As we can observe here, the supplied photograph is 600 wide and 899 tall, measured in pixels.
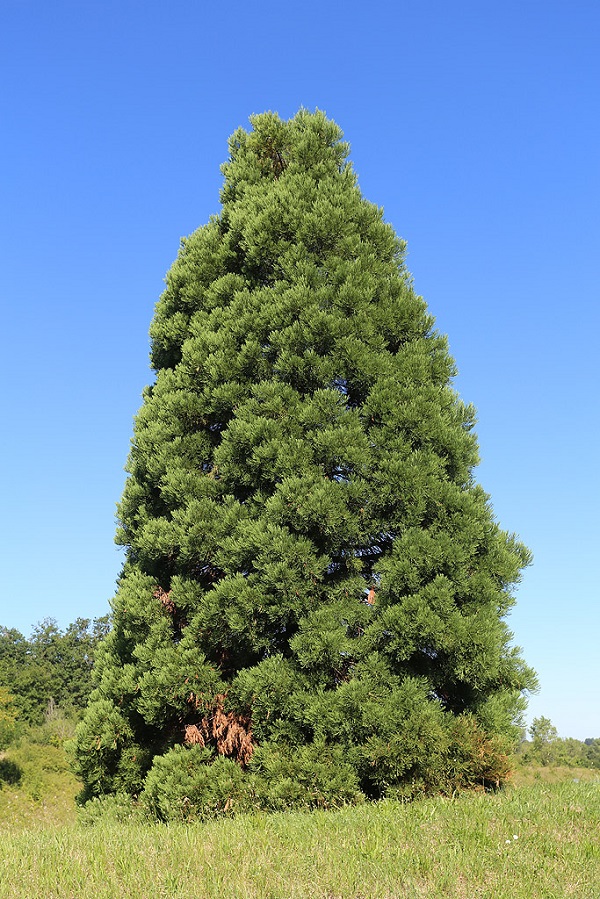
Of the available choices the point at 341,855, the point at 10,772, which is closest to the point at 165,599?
the point at 341,855

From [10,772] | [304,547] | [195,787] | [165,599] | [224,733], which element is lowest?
[10,772]

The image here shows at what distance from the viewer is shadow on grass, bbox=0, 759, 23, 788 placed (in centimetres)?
3506

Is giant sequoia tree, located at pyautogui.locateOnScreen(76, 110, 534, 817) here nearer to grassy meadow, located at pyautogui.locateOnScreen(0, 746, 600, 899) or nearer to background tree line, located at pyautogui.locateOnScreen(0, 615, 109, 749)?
grassy meadow, located at pyautogui.locateOnScreen(0, 746, 600, 899)

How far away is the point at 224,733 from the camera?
9.12m

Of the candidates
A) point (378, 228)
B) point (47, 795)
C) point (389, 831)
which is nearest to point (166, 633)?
point (389, 831)

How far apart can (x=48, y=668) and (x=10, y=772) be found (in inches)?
1565

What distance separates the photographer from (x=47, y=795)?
33469 mm

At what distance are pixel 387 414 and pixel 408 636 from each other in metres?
3.04

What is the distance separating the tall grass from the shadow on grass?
32.8 meters

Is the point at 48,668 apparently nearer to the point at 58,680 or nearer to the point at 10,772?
the point at 58,680

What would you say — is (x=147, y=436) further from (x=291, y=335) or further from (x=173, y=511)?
(x=291, y=335)

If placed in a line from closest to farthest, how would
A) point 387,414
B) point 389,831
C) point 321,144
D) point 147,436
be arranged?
point 389,831 < point 387,414 < point 147,436 < point 321,144

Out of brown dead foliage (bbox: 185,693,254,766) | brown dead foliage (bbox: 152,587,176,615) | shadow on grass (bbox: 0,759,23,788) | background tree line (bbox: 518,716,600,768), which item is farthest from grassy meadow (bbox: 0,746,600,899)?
background tree line (bbox: 518,716,600,768)

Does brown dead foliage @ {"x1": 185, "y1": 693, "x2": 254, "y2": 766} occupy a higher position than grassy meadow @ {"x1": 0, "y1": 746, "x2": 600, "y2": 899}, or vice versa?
brown dead foliage @ {"x1": 185, "y1": 693, "x2": 254, "y2": 766}
